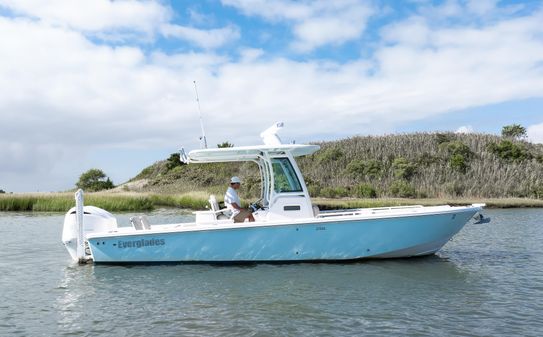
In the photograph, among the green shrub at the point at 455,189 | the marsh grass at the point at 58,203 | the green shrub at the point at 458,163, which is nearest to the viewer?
the marsh grass at the point at 58,203

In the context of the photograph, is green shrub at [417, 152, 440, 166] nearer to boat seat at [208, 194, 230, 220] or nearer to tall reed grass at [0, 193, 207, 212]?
tall reed grass at [0, 193, 207, 212]

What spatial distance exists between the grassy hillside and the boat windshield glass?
21.7 metres

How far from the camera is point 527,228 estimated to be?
742 inches

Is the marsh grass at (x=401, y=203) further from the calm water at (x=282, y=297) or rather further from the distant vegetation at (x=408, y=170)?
the calm water at (x=282, y=297)

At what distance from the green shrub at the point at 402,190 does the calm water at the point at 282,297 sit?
20.2 metres

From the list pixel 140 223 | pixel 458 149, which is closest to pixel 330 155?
pixel 458 149

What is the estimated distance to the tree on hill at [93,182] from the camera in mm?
53266

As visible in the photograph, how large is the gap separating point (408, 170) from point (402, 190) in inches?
212

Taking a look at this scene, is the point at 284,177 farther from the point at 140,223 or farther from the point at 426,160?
the point at 426,160

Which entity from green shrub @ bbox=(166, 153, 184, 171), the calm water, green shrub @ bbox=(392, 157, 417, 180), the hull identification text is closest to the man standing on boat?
the calm water

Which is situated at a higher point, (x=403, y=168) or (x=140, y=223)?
(x=403, y=168)

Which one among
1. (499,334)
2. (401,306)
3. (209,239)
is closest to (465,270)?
(401,306)

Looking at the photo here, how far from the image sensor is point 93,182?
177 ft

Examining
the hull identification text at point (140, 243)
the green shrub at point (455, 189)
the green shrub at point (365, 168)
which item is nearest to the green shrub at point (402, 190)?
the green shrub at point (455, 189)
